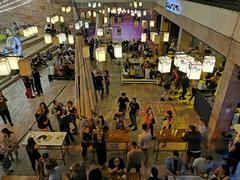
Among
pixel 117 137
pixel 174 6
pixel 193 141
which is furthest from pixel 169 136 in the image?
pixel 174 6

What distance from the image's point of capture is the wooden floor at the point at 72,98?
331 inches

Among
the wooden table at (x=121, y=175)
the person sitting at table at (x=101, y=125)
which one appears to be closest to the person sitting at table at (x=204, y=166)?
the wooden table at (x=121, y=175)

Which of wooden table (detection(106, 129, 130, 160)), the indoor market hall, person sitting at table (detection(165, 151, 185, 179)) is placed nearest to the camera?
person sitting at table (detection(165, 151, 185, 179))

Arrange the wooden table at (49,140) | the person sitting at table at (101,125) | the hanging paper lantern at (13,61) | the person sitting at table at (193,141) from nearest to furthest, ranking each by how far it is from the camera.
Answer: the person sitting at table at (193,141), the wooden table at (49,140), the person sitting at table at (101,125), the hanging paper lantern at (13,61)

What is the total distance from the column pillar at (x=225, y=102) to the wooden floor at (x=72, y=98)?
1961mm

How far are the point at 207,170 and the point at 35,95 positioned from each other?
10.3 metres

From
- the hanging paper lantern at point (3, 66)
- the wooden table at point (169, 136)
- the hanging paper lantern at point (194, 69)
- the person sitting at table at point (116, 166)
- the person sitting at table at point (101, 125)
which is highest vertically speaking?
the hanging paper lantern at point (3, 66)

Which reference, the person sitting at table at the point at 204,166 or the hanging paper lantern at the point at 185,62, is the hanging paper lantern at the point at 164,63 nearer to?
the hanging paper lantern at the point at 185,62

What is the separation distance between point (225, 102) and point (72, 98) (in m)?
8.11

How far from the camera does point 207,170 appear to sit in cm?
637

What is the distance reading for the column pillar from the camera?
751cm

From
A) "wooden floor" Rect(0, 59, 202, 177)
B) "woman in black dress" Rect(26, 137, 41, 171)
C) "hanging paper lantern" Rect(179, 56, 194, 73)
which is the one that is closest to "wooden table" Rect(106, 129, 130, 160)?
"wooden floor" Rect(0, 59, 202, 177)

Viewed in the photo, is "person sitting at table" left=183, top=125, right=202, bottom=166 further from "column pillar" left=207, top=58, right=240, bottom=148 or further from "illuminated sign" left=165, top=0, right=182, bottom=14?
"illuminated sign" left=165, top=0, right=182, bottom=14

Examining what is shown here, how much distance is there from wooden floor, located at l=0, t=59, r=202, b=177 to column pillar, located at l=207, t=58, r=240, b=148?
1.96 metres
